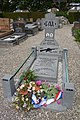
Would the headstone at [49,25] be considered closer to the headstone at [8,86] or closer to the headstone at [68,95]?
the headstone at [8,86]

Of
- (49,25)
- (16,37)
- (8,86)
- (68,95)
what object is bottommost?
(68,95)

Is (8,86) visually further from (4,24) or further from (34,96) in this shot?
(4,24)

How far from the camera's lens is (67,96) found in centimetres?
296

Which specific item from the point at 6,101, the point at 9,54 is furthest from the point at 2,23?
the point at 6,101

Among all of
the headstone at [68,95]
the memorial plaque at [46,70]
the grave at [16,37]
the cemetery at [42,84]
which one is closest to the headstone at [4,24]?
the grave at [16,37]

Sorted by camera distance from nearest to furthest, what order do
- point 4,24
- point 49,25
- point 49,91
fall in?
point 49,91
point 49,25
point 4,24

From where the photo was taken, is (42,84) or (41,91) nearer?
(41,91)

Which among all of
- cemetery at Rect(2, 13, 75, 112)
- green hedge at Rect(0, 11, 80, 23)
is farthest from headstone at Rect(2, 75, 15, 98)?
green hedge at Rect(0, 11, 80, 23)

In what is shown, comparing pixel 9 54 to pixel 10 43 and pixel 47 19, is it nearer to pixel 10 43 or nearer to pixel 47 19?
pixel 10 43

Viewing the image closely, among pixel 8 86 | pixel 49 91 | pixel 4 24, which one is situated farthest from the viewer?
pixel 4 24

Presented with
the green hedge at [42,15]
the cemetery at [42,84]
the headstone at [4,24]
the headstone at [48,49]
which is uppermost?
the green hedge at [42,15]

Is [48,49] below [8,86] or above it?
above

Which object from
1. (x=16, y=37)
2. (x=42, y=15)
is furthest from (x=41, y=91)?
(x=42, y=15)

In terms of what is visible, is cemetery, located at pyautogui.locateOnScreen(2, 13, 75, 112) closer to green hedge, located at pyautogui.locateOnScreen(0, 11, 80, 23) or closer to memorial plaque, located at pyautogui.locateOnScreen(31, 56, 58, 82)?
memorial plaque, located at pyautogui.locateOnScreen(31, 56, 58, 82)
